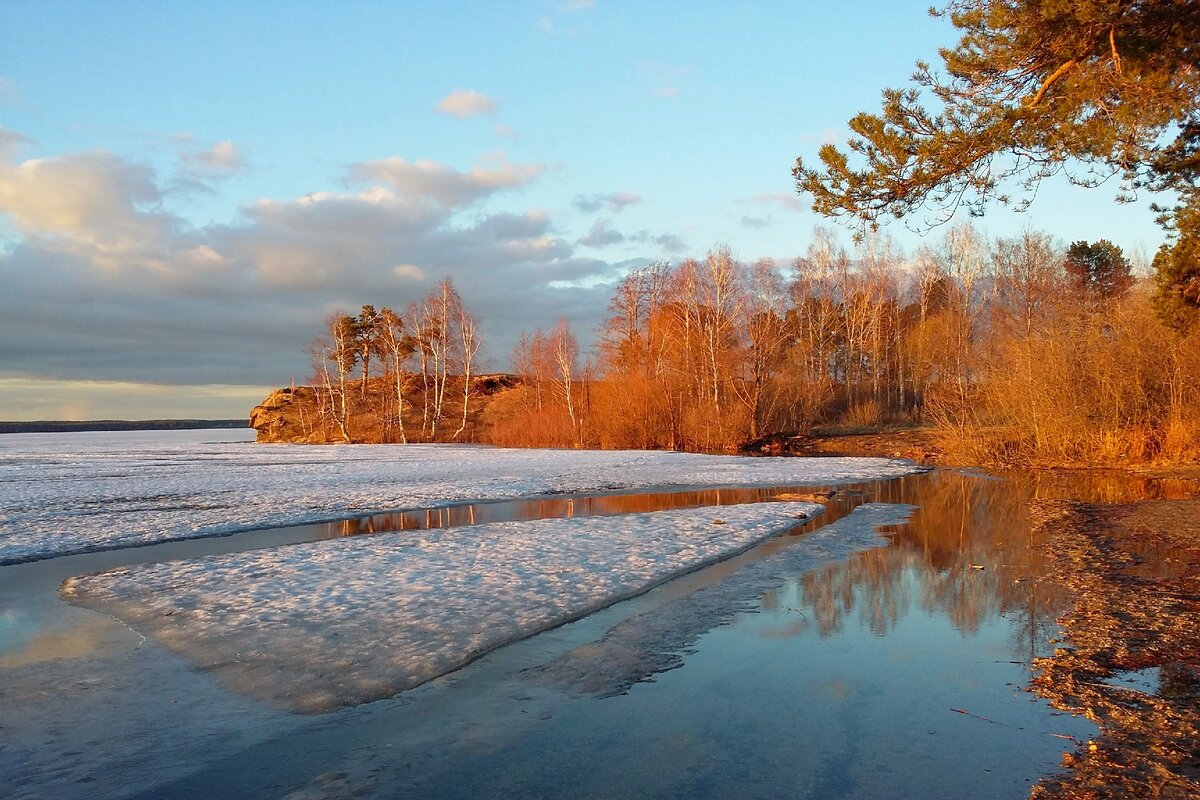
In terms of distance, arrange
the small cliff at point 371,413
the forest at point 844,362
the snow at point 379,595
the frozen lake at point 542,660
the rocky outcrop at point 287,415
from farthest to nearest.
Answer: the rocky outcrop at point 287,415, the small cliff at point 371,413, the forest at point 844,362, the snow at point 379,595, the frozen lake at point 542,660

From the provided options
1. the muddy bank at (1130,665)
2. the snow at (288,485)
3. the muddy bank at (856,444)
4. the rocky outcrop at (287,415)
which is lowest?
the muddy bank at (1130,665)

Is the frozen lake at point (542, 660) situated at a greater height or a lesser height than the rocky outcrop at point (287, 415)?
lesser

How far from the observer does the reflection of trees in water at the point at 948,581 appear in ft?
24.1

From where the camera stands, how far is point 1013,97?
976cm

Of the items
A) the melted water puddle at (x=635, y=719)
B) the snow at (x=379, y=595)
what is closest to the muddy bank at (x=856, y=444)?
the snow at (x=379, y=595)

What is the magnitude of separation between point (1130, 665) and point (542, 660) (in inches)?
181

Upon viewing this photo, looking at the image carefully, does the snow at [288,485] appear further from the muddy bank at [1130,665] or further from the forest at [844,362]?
the muddy bank at [1130,665]

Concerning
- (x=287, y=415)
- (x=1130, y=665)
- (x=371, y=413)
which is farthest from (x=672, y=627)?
(x=287, y=415)

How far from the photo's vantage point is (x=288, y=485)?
2086cm

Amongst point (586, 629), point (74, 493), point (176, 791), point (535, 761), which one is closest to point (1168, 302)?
point (586, 629)

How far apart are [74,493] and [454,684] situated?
57.8ft

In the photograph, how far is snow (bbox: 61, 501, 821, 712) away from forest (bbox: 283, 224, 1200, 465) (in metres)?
12.6

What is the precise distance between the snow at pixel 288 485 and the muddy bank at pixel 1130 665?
12.3 metres

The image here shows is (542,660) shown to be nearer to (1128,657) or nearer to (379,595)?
(379,595)
